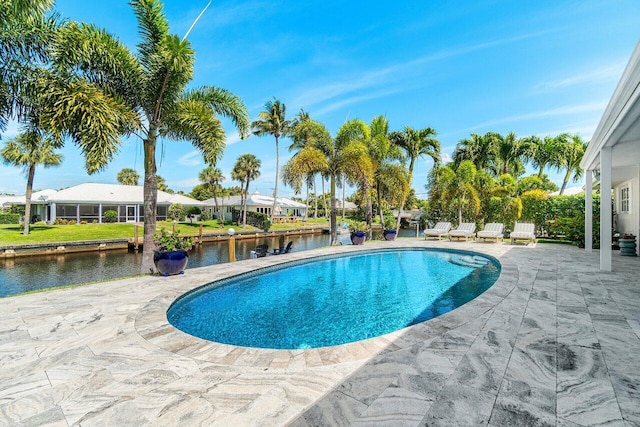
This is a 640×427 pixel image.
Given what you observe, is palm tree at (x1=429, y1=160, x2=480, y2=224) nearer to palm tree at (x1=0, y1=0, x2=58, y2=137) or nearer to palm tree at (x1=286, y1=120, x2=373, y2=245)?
palm tree at (x1=286, y1=120, x2=373, y2=245)

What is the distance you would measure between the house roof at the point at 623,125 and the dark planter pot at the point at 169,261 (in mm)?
9393

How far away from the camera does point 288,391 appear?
2.72m

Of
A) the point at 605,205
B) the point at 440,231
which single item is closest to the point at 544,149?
the point at 440,231

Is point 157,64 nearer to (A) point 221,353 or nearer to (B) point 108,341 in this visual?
(B) point 108,341

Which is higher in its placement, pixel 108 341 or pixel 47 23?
pixel 47 23

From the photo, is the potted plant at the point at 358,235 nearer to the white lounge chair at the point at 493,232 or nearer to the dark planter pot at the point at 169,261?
the white lounge chair at the point at 493,232

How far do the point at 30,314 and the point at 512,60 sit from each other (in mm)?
16354

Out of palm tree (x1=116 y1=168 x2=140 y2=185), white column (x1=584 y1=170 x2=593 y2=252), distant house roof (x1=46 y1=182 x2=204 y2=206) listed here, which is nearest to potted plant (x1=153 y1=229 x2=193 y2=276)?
white column (x1=584 y1=170 x2=593 y2=252)

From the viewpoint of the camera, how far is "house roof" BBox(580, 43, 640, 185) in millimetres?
4586

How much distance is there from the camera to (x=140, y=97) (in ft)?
26.9

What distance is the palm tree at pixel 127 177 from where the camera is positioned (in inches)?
1860

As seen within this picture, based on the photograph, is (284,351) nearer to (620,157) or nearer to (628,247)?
(620,157)

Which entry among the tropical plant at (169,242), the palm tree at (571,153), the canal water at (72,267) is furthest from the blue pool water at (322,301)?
the palm tree at (571,153)

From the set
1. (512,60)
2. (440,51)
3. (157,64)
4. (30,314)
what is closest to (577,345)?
(30,314)
